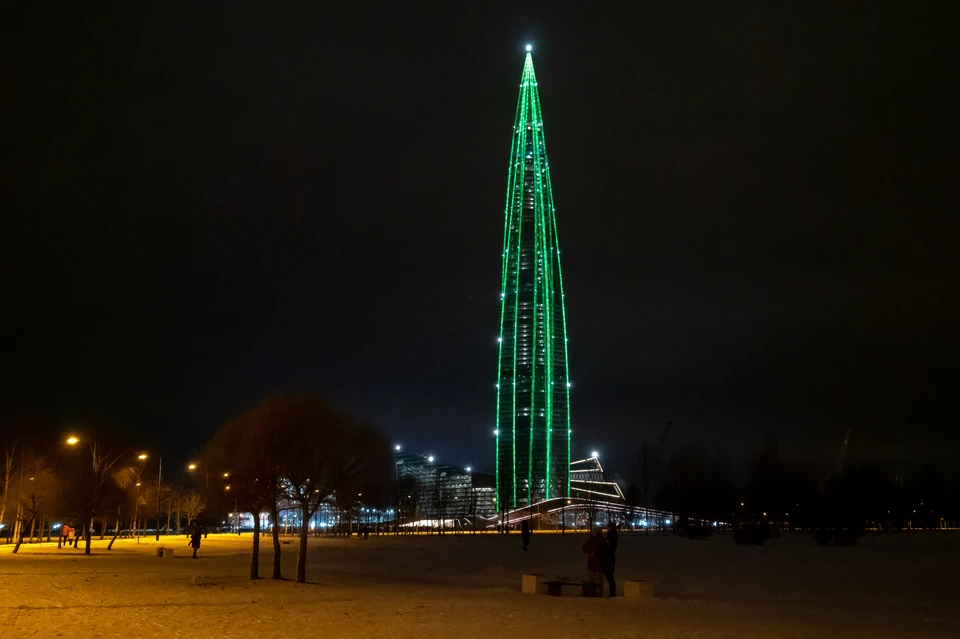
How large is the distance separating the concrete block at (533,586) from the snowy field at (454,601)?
0.47 meters

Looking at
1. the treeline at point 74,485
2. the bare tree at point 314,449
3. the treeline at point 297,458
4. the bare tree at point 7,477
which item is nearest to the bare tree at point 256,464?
the treeline at point 297,458

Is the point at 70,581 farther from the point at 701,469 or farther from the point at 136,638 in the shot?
the point at 701,469

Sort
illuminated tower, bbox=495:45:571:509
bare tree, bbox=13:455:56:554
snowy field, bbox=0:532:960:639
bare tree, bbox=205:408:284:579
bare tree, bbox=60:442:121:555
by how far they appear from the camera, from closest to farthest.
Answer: snowy field, bbox=0:532:960:639, bare tree, bbox=205:408:284:579, bare tree, bbox=60:442:121:555, bare tree, bbox=13:455:56:554, illuminated tower, bbox=495:45:571:509

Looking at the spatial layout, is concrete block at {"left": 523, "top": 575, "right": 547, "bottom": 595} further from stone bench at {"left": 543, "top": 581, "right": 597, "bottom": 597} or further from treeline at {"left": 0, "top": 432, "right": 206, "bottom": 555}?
treeline at {"left": 0, "top": 432, "right": 206, "bottom": 555}

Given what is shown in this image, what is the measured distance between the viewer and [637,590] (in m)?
20.8

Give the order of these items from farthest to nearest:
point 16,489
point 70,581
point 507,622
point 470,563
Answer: point 16,489 < point 470,563 < point 70,581 < point 507,622

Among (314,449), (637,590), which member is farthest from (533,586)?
(314,449)

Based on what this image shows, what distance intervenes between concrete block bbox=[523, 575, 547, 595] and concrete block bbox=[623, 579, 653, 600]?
2.15 meters

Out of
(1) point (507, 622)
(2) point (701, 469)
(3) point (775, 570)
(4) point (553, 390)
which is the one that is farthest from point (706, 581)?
(4) point (553, 390)

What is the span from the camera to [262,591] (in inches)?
853

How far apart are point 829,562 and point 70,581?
26532 mm

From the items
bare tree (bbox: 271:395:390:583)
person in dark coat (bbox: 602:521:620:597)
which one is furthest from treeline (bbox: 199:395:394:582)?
person in dark coat (bbox: 602:521:620:597)

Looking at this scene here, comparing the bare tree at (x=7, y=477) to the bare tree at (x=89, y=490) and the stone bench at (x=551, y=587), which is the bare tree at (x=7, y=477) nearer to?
the bare tree at (x=89, y=490)

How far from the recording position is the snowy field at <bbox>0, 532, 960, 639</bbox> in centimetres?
1561
